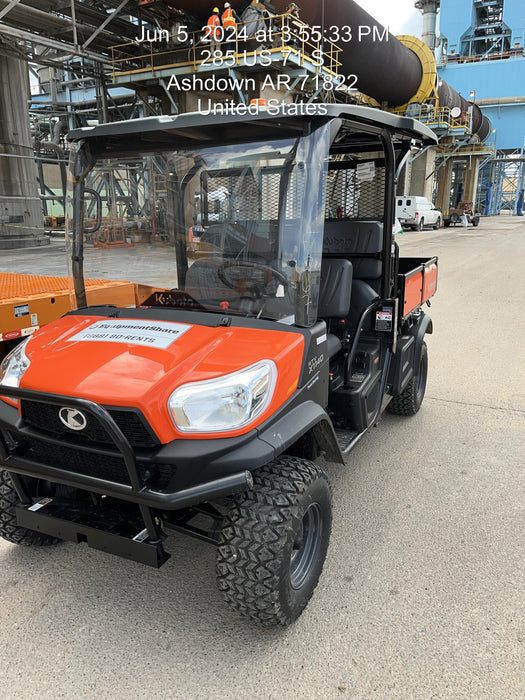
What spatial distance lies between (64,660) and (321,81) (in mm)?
17897

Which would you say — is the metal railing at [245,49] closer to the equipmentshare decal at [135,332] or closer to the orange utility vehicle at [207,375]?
the orange utility vehicle at [207,375]

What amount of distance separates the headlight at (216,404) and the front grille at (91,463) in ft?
0.62

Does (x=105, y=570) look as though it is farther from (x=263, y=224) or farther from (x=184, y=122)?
(x=184, y=122)

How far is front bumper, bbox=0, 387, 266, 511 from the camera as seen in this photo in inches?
72.1

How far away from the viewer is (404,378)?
3826 mm

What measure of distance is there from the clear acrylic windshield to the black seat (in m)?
0.60

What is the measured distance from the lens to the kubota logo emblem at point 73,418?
6.53ft

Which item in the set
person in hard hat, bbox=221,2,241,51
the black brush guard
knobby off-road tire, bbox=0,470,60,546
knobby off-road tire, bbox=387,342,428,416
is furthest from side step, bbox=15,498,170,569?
person in hard hat, bbox=221,2,241,51

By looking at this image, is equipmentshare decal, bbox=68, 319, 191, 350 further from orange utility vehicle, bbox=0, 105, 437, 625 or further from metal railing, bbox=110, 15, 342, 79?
metal railing, bbox=110, 15, 342, 79

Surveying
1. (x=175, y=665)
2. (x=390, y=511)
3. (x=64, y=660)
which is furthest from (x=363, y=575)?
(x=64, y=660)

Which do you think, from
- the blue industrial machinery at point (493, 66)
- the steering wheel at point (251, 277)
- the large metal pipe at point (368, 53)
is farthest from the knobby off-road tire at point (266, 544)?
the blue industrial machinery at point (493, 66)

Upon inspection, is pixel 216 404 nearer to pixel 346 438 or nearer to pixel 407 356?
pixel 346 438

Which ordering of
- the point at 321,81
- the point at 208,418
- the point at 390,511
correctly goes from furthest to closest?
the point at 321,81 < the point at 390,511 < the point at 208,418

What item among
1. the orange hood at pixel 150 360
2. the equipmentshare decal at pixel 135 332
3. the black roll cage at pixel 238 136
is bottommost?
the orange hood at pixel 150 360
